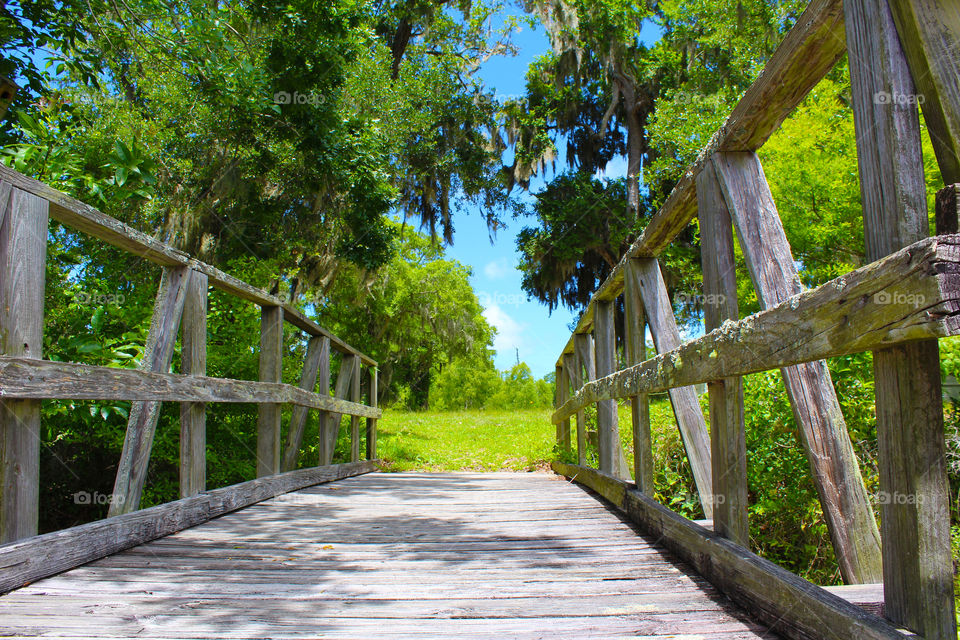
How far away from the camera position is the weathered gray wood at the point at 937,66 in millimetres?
1257

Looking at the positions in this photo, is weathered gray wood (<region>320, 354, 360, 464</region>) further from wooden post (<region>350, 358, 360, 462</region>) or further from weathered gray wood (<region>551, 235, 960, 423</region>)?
weathered gray wood (<region>551, 235, 960, 423</region>)

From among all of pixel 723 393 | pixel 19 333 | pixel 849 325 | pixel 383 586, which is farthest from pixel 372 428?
pixel 849 325

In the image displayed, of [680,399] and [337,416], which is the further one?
[337,416]

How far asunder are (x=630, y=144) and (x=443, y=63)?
734 cm

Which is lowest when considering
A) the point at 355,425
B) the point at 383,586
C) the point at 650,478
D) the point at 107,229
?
the point at 383,586

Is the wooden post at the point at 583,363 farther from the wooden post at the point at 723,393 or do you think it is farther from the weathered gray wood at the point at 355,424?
the wooden post at the point at 723,393

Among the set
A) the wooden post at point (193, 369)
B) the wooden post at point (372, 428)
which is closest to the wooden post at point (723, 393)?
the wooden post at point (193, 369)

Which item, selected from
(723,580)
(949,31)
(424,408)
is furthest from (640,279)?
(424,408)

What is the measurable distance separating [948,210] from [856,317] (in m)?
0.28

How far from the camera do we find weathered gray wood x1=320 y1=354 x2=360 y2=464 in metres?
6.05

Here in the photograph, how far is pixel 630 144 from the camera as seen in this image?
64.7 feet

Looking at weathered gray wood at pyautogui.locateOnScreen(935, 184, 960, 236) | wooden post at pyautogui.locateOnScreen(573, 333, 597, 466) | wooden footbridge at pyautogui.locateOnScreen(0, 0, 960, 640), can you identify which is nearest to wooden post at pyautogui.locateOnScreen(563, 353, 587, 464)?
wooden post at pyautogui.locateOnScreen(573, 333, 597, 466)

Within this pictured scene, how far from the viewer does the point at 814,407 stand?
213 cm

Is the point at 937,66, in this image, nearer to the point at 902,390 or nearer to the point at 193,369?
the point at 902,390
